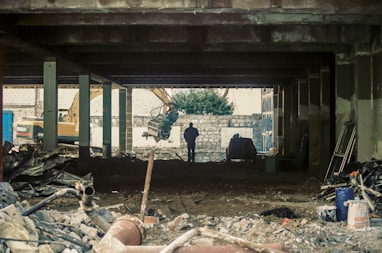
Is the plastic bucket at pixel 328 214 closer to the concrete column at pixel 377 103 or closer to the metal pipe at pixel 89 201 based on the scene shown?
the concrete column at pixel 377 103

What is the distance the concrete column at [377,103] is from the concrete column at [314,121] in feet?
13.3

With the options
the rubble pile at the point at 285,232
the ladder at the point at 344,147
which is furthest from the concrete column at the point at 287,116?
the rubble pile at the point at 285,232

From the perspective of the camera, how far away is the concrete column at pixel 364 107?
11.9 metres

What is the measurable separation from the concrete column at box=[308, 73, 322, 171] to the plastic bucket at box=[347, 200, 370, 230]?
8352mm

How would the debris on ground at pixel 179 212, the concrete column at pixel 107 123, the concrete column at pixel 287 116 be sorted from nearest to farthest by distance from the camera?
the debris on ground at pixel 179 212 → the concrete column at pixel 287 116 → the concrete column at pixel 107 123

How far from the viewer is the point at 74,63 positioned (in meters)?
15.0

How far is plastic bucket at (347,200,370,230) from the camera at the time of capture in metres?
7.16

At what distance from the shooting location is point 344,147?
514 inches

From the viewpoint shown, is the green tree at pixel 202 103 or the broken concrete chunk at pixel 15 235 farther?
the green tree at pixel 202 103

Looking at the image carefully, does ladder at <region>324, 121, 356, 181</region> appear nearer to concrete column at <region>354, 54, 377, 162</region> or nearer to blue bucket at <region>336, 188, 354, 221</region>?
concrete column at <region>354, 54, 377, 162</region>

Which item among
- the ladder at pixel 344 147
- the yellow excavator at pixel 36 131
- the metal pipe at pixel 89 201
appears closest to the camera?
the metal pipe at pixel 89 201

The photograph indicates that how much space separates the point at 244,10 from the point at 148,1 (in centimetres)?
156

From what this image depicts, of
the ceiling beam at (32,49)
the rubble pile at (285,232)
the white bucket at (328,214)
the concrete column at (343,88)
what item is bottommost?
the rubble pile at (285,232)

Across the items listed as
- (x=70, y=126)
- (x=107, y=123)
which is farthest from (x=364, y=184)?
(x=70, y=126)
